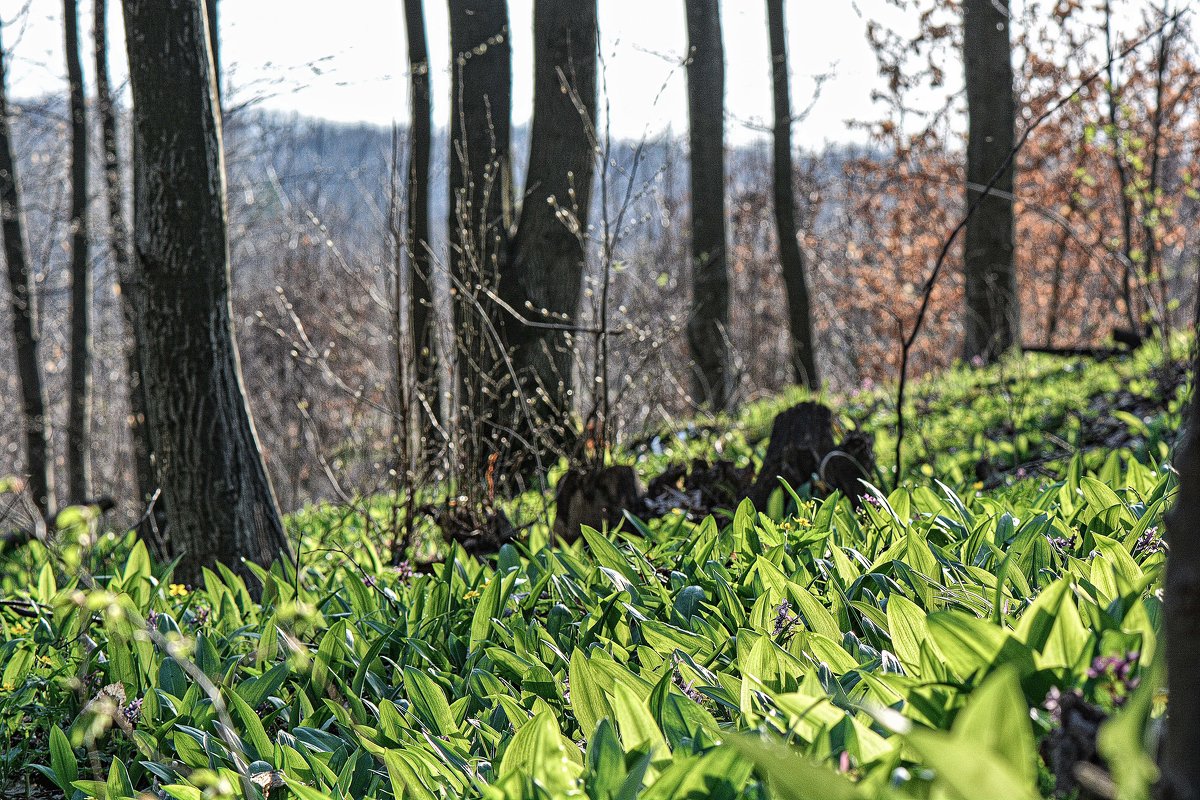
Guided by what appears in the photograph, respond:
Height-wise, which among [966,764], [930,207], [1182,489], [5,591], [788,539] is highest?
[930,207]

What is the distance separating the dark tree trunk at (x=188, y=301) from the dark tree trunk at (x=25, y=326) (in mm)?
A: 5657

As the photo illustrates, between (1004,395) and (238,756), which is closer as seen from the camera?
(238,756)

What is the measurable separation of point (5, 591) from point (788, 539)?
3.10 metres

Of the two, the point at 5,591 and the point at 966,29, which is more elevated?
the point at 966,29

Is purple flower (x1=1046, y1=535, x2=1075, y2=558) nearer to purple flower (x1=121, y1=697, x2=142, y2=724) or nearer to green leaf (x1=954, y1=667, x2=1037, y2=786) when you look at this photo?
green leaf (x1=954, y1=667, x2=1037, y2=786)

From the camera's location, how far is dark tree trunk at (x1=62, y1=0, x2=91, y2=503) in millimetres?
9609

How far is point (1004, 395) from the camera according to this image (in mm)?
6938

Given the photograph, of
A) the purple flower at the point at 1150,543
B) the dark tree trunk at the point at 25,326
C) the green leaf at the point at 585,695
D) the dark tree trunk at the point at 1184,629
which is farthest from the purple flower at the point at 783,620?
the dark tree trunk at the point at 25,326

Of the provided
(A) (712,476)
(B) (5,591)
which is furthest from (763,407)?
(B) (5,591)

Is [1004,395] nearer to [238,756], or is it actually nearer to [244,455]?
[244,455]

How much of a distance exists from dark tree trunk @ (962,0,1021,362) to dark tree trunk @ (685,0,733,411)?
8.22ft

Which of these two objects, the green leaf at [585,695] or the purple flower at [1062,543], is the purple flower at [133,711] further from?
the purple flower at [1062,543]

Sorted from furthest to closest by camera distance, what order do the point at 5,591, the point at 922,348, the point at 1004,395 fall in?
the point at 922,348
the point at 1004,395
the point at 5,591

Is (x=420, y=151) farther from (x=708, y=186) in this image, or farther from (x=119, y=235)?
(x=708, y=186)
